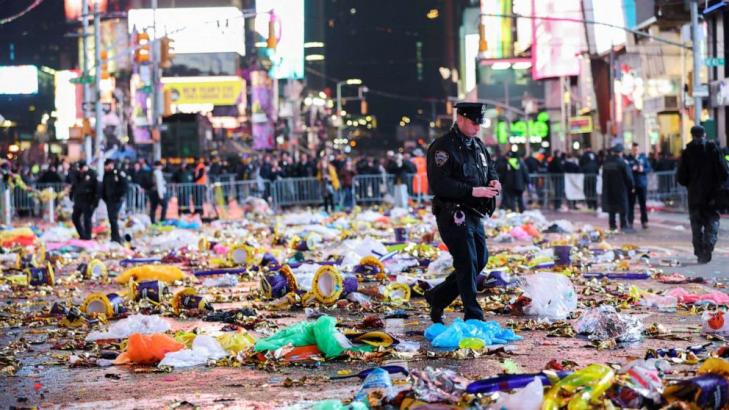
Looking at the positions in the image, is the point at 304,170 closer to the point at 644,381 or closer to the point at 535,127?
the point at 644,381

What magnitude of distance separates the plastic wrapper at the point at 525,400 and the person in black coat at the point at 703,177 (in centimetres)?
1051

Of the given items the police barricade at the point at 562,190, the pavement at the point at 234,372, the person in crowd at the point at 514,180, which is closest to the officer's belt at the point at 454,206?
the pavement at the point at 234,372

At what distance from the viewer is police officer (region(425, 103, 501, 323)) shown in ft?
34.2

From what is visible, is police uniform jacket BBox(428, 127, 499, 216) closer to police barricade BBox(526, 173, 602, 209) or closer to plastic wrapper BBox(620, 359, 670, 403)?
plastic wrapper BBox(620, 359, 670, 403)

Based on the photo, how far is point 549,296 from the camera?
1213cm

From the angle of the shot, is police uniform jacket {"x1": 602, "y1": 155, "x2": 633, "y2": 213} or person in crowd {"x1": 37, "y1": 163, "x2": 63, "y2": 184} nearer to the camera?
police uniform jacket {"x1": 602, "y1": 155, "x2": 633, "y2": 213}

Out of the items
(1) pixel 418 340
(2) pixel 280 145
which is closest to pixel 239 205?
(1) pixel 418 340

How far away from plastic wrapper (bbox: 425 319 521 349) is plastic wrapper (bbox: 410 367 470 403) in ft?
7.92

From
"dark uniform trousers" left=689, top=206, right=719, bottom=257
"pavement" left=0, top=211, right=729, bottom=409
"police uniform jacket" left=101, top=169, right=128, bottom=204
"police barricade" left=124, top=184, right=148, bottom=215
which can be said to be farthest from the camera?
"police barricade" left=124, top=184, right=148, bottom=215

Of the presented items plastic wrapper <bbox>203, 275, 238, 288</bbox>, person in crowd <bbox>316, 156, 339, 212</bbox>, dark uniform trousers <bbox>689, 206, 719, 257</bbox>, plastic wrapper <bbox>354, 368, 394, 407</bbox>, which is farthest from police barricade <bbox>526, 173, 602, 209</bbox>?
plastic wrapper <bbox>354, 368, 394, 407</bbox>

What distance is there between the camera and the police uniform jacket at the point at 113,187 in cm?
2556

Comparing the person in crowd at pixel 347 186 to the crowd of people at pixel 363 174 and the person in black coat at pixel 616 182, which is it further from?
the person in black coat at pixel 616 182

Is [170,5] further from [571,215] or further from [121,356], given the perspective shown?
[121,356]

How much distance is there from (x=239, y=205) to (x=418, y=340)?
31497 mm
